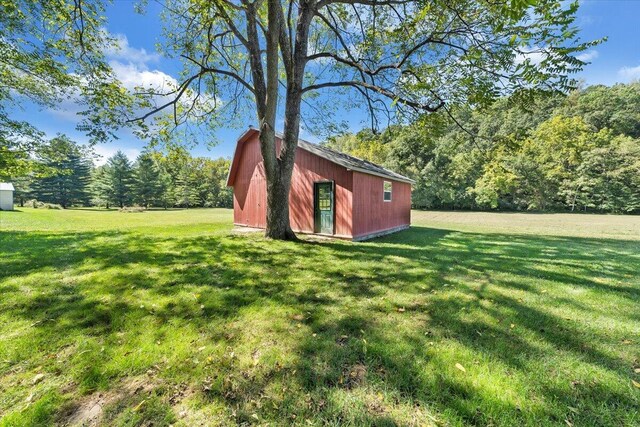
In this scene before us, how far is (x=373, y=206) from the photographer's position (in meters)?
10.8

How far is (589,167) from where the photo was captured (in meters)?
33.4

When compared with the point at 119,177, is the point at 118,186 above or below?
below

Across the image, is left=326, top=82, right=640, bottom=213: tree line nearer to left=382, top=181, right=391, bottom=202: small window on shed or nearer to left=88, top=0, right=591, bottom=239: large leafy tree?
left=382, top=181, right=391, bottom=202: small window on shed

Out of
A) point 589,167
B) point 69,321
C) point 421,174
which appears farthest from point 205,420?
point 589,167

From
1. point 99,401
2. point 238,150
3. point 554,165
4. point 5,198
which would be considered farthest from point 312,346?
point 554,165

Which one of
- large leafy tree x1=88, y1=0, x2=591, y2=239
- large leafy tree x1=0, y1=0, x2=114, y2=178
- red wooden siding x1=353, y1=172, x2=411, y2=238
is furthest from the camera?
red wooden siding x1=353, y1=172, x2=411, y2=238

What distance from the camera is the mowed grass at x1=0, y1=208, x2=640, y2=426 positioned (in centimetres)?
178

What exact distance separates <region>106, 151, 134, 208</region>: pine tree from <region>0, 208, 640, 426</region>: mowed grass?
44081 millimetres

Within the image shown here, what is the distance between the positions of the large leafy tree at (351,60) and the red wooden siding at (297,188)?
1.96 m

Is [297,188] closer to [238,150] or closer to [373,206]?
[373,206]

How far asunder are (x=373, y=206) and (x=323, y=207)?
7.17ft

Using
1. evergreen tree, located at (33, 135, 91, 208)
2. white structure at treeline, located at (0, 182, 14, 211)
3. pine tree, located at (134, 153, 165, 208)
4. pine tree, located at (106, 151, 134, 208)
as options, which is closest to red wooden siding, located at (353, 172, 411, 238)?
white structure at treeline, located at (0, 182, 14, 211)

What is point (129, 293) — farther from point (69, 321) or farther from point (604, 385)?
point (604, 385)

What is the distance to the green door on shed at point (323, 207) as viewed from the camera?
9.83m
